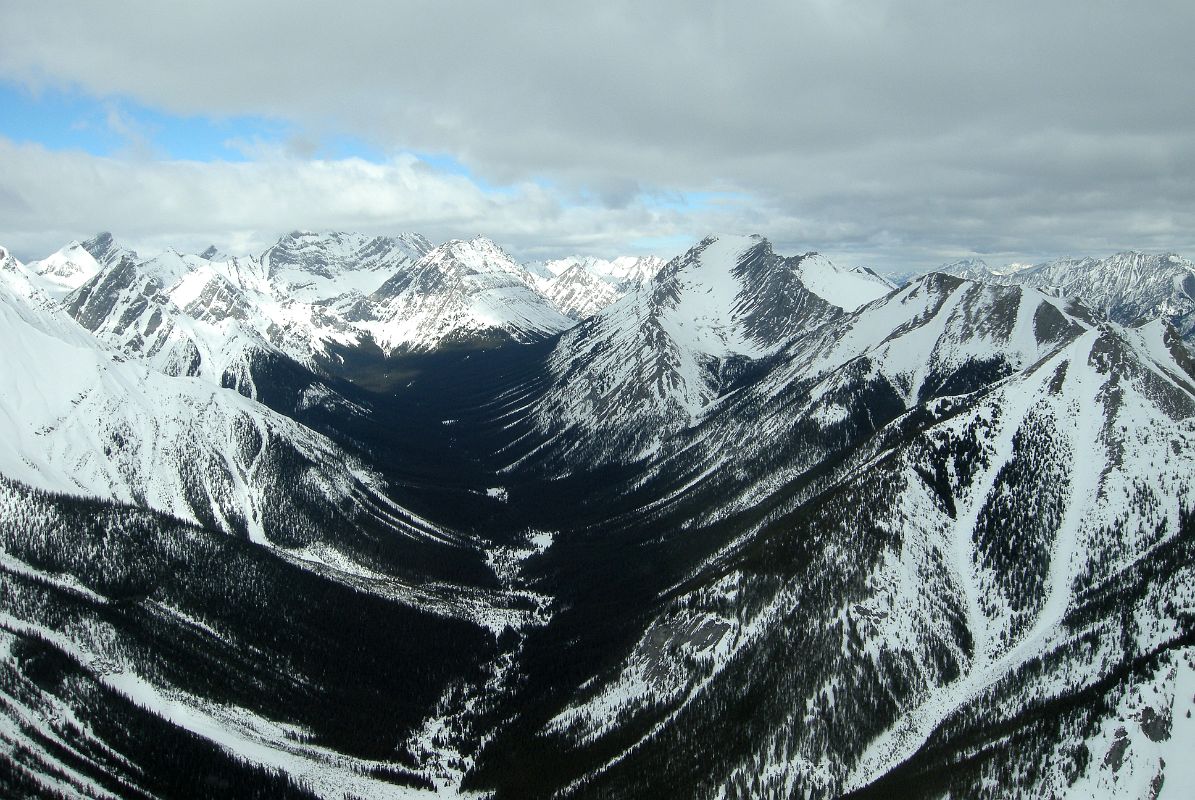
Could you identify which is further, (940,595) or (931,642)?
(940,595)

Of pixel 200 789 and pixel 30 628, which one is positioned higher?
pixel 30 628

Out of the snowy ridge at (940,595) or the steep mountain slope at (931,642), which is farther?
the snowy ridge at (940,595)

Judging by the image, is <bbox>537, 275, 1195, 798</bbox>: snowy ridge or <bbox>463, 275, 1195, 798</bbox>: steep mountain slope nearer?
<bbox>463, 275, 1195, 798</bbox>: steep mountain slope

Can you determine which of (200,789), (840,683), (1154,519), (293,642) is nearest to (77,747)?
(200,789)

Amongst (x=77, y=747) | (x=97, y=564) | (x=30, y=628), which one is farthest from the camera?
(x=97, y=564)

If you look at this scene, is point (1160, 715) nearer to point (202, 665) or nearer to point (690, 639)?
point (690, 639)

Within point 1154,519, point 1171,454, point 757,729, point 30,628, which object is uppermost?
point 1171,454

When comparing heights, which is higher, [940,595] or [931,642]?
[940,595]

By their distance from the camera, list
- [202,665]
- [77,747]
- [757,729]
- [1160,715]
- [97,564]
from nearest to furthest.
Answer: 1. [1160,715]
2. [77,747]
3. [757,729]
4. [202,665]
5. [97,564]

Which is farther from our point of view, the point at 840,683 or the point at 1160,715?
the point at 840,683

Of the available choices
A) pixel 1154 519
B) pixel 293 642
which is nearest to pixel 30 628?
pixel 293 642
